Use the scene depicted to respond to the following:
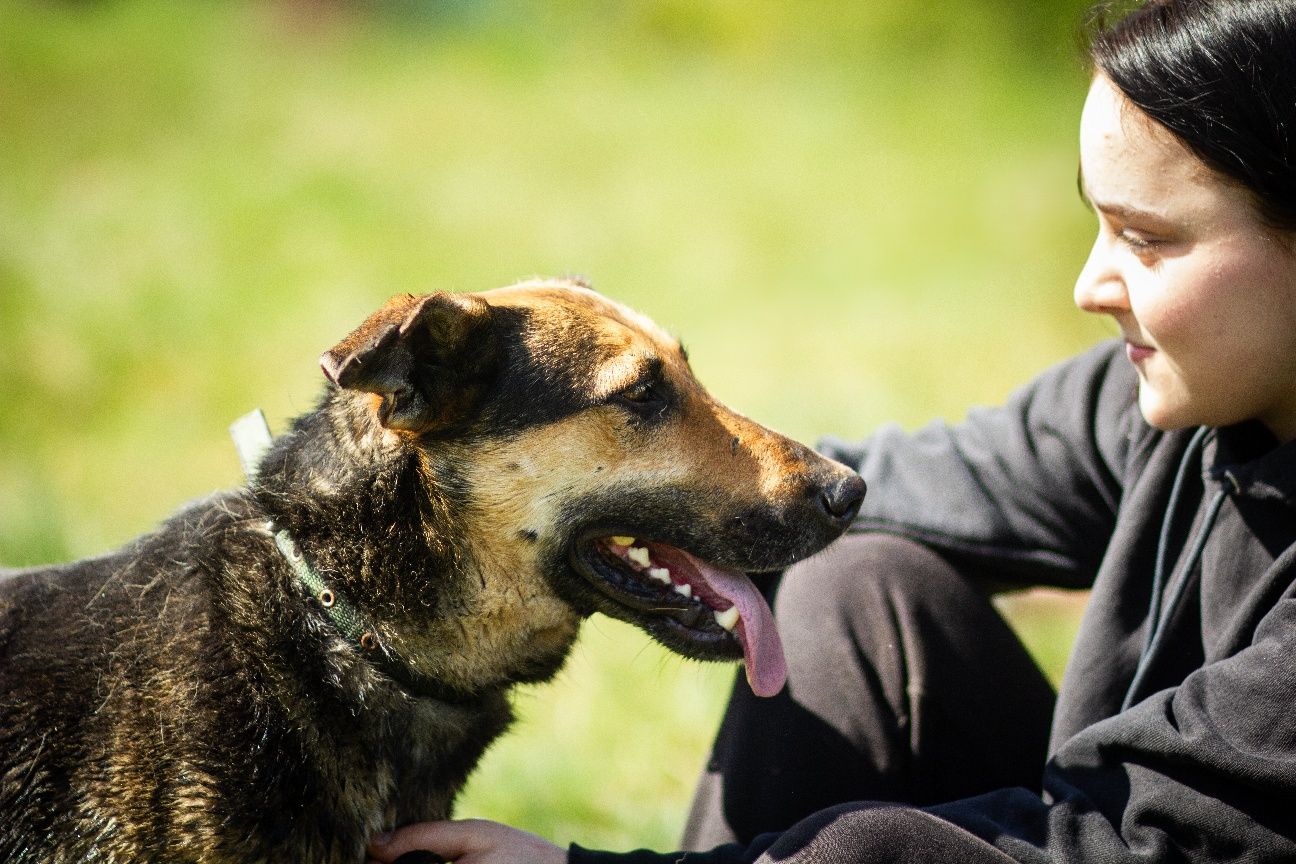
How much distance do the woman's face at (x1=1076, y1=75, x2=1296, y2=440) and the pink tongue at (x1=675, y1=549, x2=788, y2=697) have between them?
3.08 ft

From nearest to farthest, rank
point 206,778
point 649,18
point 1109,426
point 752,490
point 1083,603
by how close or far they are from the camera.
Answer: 1. point 206,778
2. point 752,490
3. point 1109,426
4. point 1083,603
5. point 649,18

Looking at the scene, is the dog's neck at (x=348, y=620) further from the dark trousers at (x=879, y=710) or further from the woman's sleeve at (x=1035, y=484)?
the woman's sleeve at (x=1035, y=484)

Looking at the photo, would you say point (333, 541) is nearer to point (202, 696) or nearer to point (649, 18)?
point (202, 696)

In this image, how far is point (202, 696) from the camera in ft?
7.88

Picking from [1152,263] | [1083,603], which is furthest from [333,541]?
[1083,603]

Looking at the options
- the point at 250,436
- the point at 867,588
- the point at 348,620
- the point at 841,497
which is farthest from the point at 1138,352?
the point at 250,436

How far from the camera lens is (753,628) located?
2695 millimetres

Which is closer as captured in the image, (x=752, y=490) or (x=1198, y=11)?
(x=1198, y=11)

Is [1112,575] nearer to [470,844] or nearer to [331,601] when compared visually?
[470,844]

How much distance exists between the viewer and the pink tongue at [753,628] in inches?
105

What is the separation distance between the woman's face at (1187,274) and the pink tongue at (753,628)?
0.94 meters

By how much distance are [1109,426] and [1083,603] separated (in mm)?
2370

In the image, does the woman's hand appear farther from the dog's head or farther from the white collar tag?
the white collar tag

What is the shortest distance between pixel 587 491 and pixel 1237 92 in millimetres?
1515
